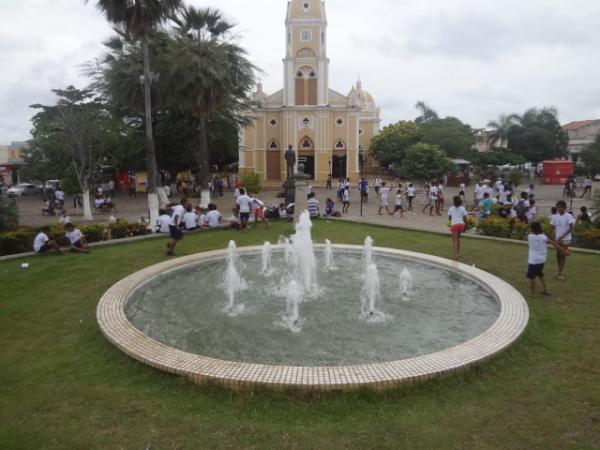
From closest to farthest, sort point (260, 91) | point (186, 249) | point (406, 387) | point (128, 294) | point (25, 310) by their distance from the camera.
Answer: point (406, 387), point (25, 310), point (128, 294), point (186, 249), point (260, 91)

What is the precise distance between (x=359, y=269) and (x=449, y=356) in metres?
5.50

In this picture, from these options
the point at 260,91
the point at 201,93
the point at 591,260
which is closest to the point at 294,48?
the point at 260,91

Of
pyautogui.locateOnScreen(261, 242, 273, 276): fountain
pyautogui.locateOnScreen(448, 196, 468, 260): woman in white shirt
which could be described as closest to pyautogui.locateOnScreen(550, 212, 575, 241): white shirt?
pyautogui.locateOnScreen(448, 196, 468, 260): woman in white shirt

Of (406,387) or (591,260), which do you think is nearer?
(406,387)

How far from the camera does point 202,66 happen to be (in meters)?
20.3

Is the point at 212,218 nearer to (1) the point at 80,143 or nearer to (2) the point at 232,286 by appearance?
(2) the point at 232,286

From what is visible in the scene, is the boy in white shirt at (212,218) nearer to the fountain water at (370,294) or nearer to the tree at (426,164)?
the fountain water at (370,294)

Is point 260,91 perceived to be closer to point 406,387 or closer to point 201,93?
point 201,93

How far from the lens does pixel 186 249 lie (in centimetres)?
1373

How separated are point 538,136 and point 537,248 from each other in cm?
5383

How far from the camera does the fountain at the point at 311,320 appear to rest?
581 cm

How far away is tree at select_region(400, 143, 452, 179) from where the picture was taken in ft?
101

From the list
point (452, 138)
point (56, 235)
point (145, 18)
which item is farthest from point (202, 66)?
point (452, 138)

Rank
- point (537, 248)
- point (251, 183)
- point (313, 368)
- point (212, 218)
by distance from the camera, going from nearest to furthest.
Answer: point (313, 368), point (537, 248), point (212, 218), point (251, 183)
